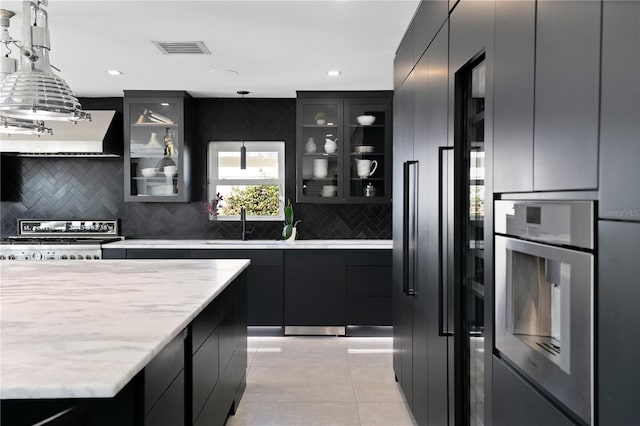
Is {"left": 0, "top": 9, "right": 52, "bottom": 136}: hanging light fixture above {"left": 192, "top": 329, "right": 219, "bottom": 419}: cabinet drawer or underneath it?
above

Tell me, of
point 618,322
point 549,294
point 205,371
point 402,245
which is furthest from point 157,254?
point 618,322

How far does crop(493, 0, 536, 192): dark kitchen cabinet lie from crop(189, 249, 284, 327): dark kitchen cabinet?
3.59m

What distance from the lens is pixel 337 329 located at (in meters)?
4.95

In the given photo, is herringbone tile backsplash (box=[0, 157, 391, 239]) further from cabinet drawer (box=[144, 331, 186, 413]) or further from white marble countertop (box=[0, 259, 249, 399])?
cabinet drawer (box=[144, 331, 186, 413])

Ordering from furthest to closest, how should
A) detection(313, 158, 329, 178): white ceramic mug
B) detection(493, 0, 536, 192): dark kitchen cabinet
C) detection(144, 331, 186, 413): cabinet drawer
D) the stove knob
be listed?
detection(313, 158, 329, 178): white ceramic mug
the stove knob
detection(144, 331, 186, 413): cabinet drawer
detection(493, 0, 536, 192): dark kitchen cabinet

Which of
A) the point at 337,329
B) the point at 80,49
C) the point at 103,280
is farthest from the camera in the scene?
the point at 337,329

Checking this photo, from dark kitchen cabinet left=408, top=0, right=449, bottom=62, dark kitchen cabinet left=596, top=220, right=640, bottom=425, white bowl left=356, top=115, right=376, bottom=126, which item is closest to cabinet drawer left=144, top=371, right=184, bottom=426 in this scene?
dark kitchen cabinet left=596, top=220, right=640, bottom=425

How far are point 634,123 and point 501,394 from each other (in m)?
0.95

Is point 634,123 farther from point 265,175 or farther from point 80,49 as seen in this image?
point 265,175

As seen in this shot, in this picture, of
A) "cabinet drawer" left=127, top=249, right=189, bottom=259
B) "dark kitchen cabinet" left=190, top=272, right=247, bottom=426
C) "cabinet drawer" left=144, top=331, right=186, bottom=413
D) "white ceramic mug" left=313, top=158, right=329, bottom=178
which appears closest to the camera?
"cabinet drawer" left=144, top=331, right=186, bottom=413

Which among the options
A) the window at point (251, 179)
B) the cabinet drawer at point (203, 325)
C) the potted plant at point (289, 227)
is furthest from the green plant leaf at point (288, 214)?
the cabinet drawer at point (203, 325)

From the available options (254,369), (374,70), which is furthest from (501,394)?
(374,70)

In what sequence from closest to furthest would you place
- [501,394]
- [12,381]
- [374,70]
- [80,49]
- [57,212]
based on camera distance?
[12,381]
[501,394]
[80,49]
[374,70]
[57,212]

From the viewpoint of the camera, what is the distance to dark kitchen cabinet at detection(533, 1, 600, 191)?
0.99 m
